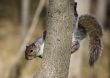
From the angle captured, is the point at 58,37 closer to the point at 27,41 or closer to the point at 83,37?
the point at 83,37

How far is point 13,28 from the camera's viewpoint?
940cm

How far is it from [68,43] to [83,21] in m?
0.54

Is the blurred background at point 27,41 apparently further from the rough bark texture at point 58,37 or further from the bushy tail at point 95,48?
the rough bark texture at point 58,37

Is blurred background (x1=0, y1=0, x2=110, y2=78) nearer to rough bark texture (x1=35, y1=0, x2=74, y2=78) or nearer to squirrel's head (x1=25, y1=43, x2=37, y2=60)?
squirrel's head (x1=25, y1=43, x2=37, y2=60)

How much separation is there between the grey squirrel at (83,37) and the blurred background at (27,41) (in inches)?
73.1

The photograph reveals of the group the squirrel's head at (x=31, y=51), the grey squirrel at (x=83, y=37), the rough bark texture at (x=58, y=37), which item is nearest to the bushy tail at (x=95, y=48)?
the grey squirrel at (x=83, y=37)

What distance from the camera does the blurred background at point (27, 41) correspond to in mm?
5641

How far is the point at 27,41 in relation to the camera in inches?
231

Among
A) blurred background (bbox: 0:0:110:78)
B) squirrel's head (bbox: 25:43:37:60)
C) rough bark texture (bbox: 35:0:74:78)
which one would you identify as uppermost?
rough bark texture (bbox: 35:0:74:78)

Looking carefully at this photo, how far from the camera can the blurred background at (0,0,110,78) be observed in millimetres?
5641

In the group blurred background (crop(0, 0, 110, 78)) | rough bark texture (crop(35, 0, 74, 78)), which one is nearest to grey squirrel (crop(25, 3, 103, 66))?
rough bark texture (crop(35, 0, 74, 78))

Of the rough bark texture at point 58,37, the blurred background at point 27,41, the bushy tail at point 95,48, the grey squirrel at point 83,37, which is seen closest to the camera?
the rough bark texture at point 58,37

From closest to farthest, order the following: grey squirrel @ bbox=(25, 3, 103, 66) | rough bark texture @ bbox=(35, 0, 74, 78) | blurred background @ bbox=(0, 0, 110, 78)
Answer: rough bark texture @ bbox=(35, 0, 74, 78)
grey squirrel @ bbox=(25, 3, 103, 66)
blurred background @ bbox=(0, 0, 110, 78)

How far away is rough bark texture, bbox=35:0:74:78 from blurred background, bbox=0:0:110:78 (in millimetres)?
2480
